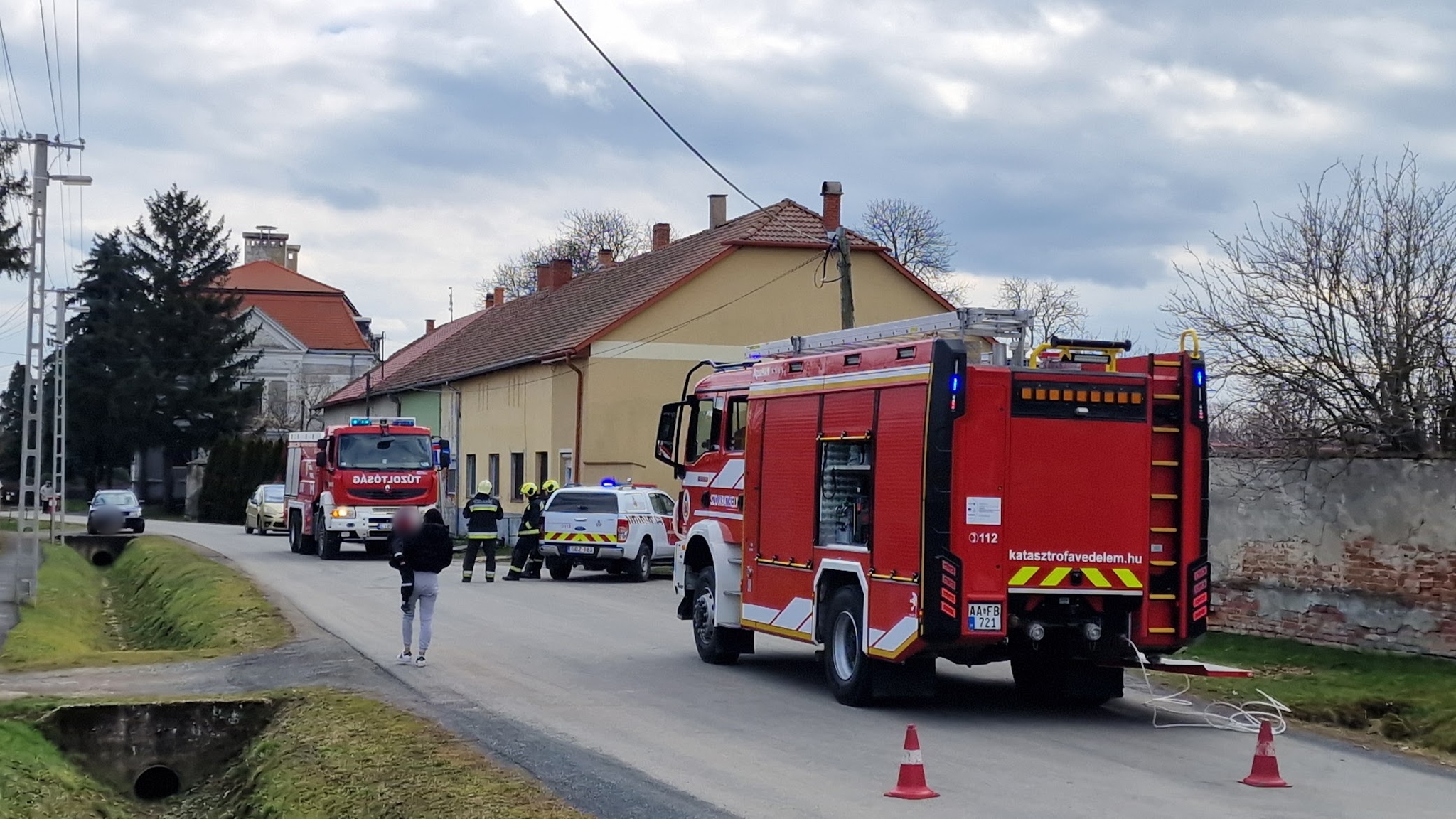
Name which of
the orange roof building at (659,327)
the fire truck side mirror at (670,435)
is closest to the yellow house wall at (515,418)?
the orange roof building at (659,327)

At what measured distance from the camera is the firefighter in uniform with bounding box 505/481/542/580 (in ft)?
94.4

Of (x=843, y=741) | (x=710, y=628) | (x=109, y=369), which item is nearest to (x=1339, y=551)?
(x=710, y=628)

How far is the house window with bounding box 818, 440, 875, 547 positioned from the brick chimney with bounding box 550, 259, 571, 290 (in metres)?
46.0

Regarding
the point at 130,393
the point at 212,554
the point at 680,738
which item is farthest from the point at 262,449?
the point at 680,738

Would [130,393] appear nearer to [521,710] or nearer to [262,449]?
[262,449]

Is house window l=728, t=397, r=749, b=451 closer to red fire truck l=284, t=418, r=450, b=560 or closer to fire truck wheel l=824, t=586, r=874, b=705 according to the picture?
fire truck wheel l=824, t=586, r=874, b=705

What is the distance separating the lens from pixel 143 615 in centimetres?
Result: 2720

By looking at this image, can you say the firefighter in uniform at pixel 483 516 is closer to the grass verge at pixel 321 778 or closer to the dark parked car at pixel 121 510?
the grass verge at pixel 321 778

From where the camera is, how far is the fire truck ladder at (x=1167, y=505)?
12.1 m

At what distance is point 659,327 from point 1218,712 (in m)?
29.5

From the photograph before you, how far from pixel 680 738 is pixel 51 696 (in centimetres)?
573

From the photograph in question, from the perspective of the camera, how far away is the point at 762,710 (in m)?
12.8

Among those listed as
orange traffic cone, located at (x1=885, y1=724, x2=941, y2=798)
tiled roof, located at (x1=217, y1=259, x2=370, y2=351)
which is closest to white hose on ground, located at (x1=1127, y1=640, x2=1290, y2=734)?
orange traffic cone, located at (x1=885, y1=724, x2=941, y2=798)

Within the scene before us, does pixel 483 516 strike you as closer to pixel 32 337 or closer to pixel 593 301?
pixel 32 337
